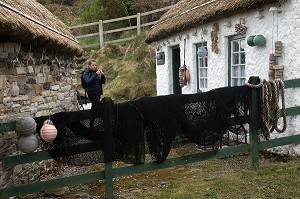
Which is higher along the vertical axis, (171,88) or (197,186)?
(171,88)

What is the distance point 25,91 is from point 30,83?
0.79ft

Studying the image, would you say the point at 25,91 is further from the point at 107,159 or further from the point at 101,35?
the point at 101,35

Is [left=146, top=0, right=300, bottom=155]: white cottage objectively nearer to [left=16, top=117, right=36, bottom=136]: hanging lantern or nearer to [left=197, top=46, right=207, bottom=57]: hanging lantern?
[left=197, top=46, right=207, bottom=57]: hanging lantern

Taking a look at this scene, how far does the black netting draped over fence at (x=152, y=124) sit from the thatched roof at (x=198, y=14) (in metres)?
2.10

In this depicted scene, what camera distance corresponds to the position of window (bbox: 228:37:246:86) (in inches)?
302

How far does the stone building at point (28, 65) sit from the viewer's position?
202 inches

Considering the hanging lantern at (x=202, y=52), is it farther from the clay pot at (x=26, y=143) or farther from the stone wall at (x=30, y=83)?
the clay pot at (x=26, y=143)

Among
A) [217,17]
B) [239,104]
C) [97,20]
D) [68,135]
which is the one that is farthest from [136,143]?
[97,20]

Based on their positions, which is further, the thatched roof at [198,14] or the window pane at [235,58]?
the window pane at [235,58]

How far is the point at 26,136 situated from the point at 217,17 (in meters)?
5.07

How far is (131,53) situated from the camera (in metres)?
17.2

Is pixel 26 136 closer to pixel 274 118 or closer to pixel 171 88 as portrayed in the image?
pixel 274 118

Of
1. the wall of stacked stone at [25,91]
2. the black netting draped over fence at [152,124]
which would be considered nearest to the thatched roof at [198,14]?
the black netting draped over fence at [152,124]

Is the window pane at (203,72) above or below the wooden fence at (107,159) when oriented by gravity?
above
